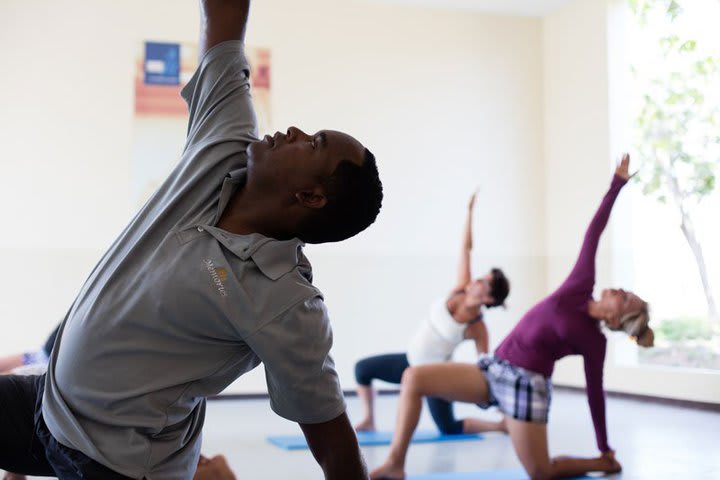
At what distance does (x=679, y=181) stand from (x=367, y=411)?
304cm

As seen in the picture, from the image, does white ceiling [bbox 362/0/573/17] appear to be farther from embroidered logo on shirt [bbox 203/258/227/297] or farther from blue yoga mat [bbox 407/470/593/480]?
embroidered logo on shirt [bbox 203/258/227/297]

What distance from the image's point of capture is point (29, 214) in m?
5.64

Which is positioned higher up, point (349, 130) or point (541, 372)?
point (349, 130)

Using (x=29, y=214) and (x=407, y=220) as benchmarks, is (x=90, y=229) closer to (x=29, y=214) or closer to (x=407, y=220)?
(x=29, y=214)

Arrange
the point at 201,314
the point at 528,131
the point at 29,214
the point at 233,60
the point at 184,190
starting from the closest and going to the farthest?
the point at 201,314 → the point at 184,190 → the point at 233,60 → the point at 29,214 → the point at 528,131

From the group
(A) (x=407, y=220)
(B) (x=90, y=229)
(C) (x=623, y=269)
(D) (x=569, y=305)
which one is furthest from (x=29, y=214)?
(C) (x=623, y=269)

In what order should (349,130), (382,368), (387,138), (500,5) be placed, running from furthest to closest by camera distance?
1. (500,5)
2. (387,138)
3. (349,130)
4. (382,368)

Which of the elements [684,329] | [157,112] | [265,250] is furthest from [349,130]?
[265,250]

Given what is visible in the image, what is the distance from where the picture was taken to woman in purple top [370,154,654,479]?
10.3 ft

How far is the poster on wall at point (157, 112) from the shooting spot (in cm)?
588

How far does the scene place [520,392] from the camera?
319cm

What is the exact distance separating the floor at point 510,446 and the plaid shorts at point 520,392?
355 mm

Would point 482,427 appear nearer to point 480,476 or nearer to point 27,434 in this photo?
point 480,476

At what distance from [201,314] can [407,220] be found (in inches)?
217
